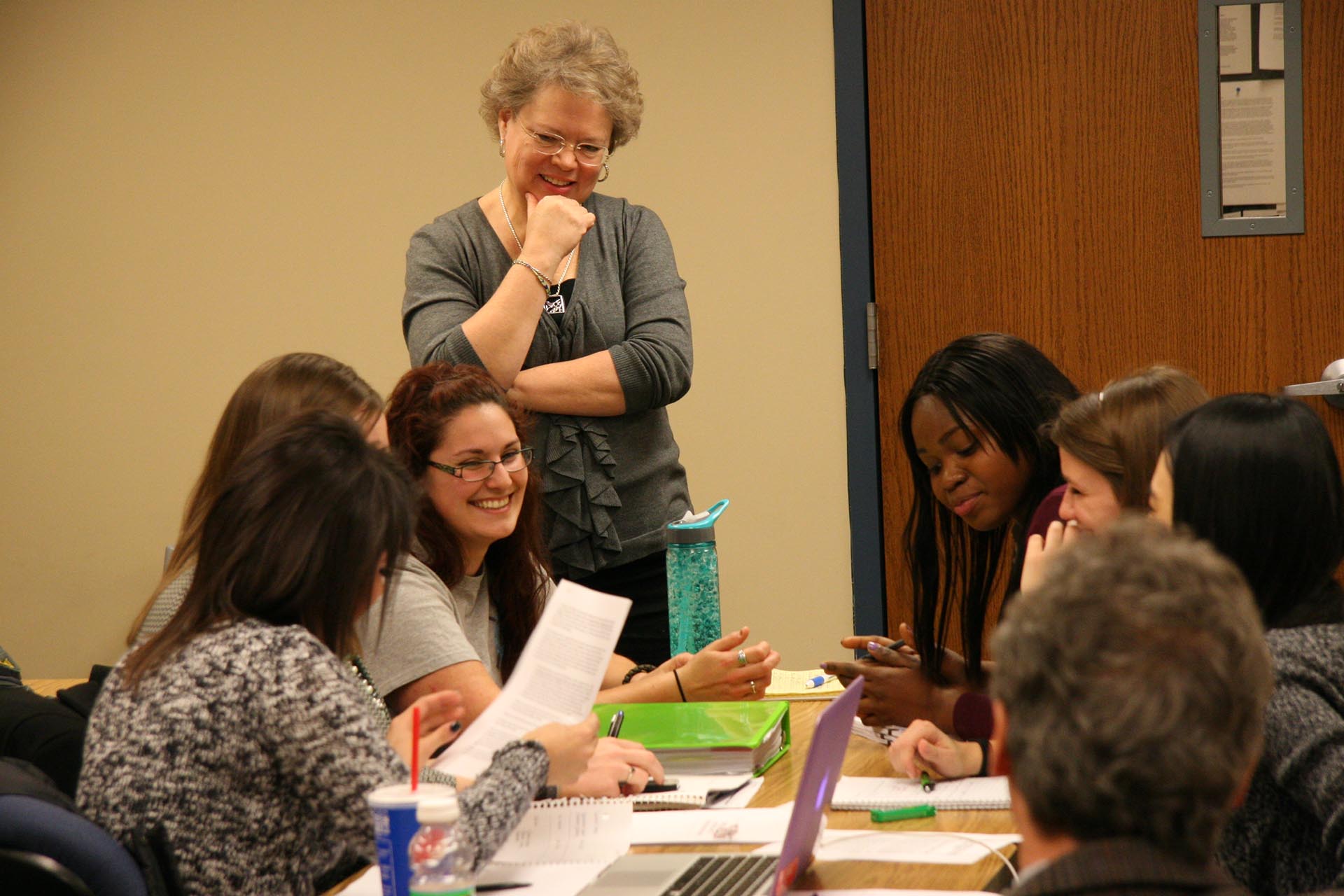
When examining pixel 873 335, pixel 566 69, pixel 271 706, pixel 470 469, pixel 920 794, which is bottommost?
pixel 920 794

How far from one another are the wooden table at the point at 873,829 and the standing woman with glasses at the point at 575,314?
59cm

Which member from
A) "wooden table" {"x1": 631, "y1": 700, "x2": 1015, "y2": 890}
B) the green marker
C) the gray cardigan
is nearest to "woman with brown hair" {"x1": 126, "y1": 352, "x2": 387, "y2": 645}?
the gray cardigan

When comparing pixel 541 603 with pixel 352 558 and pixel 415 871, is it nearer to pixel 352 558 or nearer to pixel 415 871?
pixel 352 558

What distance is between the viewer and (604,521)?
2453 millimetres

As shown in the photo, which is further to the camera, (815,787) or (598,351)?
(598,351)

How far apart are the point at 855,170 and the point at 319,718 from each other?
8.73ft

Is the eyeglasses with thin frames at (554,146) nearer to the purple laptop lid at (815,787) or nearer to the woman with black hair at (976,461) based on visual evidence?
the woman with black hair at (976,461)

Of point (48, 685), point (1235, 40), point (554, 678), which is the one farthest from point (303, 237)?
point (1235, 40)

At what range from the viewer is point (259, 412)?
1908 mm

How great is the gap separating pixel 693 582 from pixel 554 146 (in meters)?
0.88

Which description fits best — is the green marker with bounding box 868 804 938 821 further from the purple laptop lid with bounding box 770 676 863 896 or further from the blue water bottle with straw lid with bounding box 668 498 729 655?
the blue water bottle with straw lid with bounding box 668 498 729 655

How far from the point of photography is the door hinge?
362 centimetres

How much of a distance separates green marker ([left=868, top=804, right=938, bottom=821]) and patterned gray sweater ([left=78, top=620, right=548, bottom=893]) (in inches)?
19.4

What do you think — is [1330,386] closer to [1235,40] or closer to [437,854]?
[1235,40]
